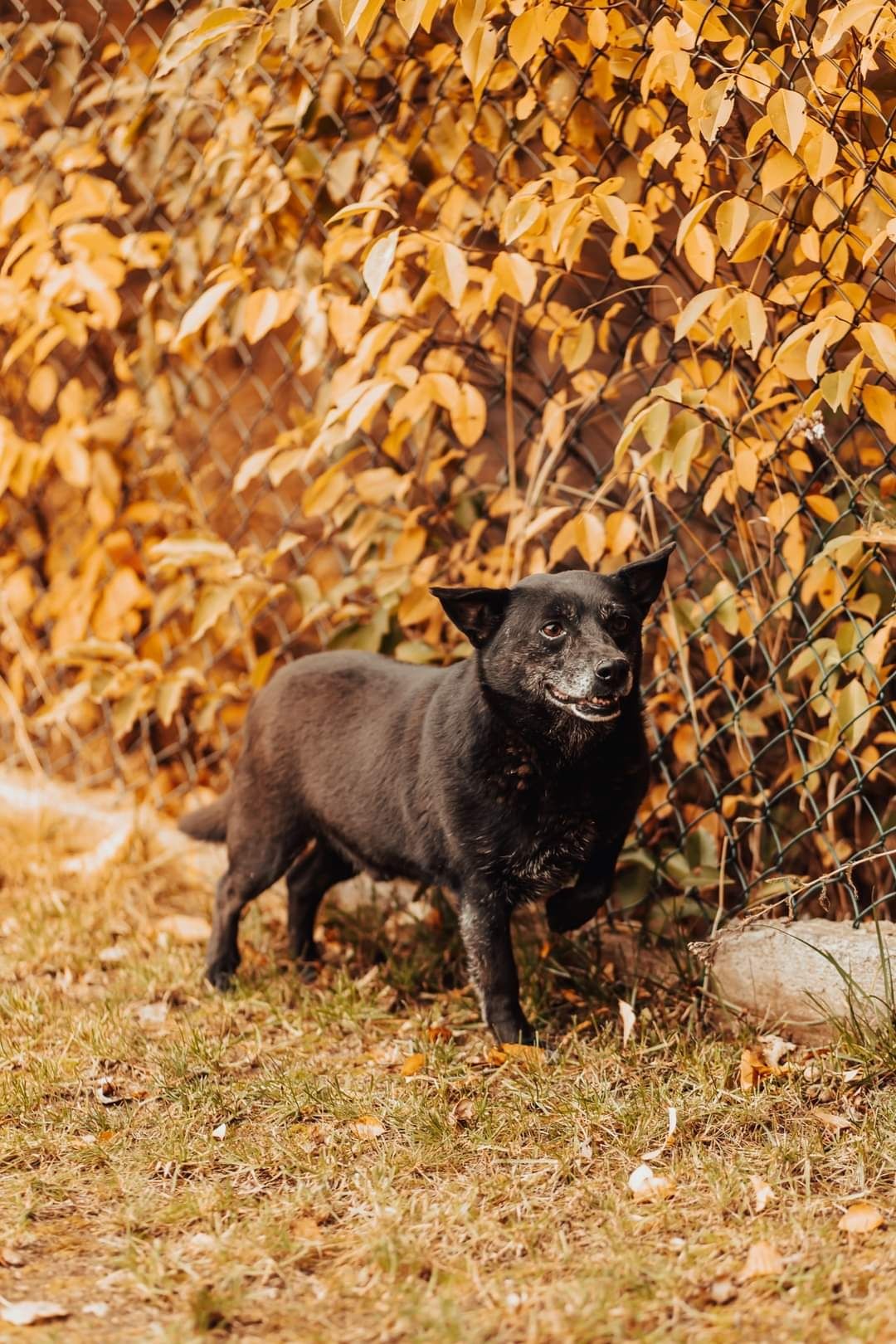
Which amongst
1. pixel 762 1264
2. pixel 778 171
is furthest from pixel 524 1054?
pixel 778 171

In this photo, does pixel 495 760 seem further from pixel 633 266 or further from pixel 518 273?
pixel 633 266

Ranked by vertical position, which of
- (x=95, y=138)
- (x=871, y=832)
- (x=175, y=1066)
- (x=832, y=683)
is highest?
(x=95, y=138)

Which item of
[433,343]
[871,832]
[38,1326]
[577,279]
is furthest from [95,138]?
[38,1326]

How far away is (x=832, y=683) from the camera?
282 centimetres

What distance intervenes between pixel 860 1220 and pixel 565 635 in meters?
1.13

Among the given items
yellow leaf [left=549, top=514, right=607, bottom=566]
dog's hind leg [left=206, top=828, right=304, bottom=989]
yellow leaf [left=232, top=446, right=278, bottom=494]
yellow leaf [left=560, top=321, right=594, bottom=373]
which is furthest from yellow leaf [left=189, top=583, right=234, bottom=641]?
yellow leaf [left=560, top=321, right=594, bottom=373]

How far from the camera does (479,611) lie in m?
2.66

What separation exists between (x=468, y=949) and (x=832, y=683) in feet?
3.17

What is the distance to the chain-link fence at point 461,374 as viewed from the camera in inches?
103

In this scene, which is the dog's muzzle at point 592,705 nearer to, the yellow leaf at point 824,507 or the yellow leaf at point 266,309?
the yellow leaf at point 824,507

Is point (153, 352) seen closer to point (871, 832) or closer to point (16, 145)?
point (16, 145)

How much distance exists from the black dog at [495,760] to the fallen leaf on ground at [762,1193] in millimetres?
685

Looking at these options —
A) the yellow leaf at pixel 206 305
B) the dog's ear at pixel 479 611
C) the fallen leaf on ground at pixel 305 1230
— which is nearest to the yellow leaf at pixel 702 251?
the dog's ear at pixel 479 611

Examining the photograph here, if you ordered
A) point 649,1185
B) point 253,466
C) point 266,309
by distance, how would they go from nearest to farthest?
point 649,1185 < point 266,309 < point 253,466
